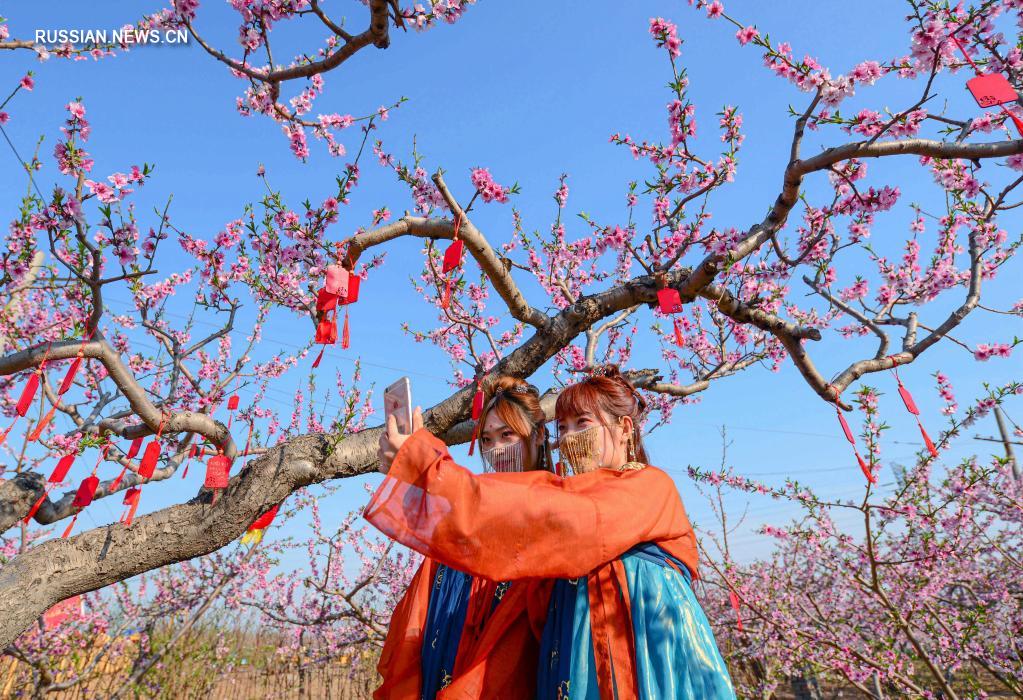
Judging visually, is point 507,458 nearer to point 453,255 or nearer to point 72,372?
point 453,255

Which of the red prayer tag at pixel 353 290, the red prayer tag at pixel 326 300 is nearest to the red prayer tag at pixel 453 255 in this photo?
the red prayer tag at pixel 353 290

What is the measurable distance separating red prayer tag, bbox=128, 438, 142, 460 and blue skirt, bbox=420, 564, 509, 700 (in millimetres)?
2643

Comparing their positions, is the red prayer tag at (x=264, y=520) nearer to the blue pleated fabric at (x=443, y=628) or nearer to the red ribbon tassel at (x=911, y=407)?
the blue pleated fabric at (x=443, y=628)

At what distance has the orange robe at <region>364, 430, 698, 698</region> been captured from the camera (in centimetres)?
109

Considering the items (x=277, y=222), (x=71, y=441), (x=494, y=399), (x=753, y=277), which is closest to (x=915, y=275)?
(x=753, y=277)

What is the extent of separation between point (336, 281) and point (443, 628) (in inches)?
65.3

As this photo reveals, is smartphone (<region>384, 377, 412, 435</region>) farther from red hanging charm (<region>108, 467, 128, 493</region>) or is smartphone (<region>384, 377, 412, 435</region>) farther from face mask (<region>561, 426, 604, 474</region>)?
red hanging charm (<region>108, 467, 128, 493</region>)

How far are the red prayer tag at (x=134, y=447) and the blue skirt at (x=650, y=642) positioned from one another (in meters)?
3.04

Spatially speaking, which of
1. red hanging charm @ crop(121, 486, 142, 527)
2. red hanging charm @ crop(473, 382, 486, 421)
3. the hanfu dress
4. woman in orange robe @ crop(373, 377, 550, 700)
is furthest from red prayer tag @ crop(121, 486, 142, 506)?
the hanfu dress

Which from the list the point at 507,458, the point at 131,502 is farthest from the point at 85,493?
the point at 507,458

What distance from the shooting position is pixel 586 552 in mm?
1143

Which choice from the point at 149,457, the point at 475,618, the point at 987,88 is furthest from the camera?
the point at 149,457

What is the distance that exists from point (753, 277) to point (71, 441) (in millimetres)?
4966

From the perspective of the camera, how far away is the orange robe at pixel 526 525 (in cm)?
109
